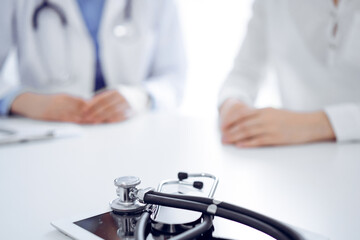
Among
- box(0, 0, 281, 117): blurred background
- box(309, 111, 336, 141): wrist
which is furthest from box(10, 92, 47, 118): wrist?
box(0, 0, 281, 117): blurred background

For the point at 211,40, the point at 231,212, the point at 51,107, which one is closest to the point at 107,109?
the point at 51,107

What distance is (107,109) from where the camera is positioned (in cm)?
88

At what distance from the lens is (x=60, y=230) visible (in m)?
0.32

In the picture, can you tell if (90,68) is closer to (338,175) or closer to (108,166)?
(108,166)

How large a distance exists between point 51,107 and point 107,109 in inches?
5.9

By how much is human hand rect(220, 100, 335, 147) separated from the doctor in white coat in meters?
0.41

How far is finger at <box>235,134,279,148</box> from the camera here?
2.15 feet

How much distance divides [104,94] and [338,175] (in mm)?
601

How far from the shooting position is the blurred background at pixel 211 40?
5.88 ft

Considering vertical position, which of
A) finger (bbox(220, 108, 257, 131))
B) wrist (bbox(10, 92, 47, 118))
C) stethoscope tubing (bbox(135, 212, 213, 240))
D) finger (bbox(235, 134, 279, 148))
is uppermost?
wrist (bbox(10, 92, 47, 118))

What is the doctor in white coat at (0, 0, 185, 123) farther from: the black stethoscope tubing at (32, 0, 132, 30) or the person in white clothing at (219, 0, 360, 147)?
the person in white clothing at (219, 0, 360, 147)

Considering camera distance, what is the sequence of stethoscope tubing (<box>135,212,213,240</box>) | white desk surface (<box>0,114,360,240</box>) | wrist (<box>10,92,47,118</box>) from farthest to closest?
wrist (<box>10,92,47,118</box>) → white desk surface (<box>0,114,360,240</box>) → stethoscope tubing (<box>135,212,213,240</box>)

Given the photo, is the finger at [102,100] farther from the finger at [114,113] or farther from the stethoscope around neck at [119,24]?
the stethoscope around neck at [119,24]

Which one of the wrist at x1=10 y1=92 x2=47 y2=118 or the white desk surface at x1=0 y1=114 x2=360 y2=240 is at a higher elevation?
the wrist at x1=10 y1=92 x2=47 y2=118
